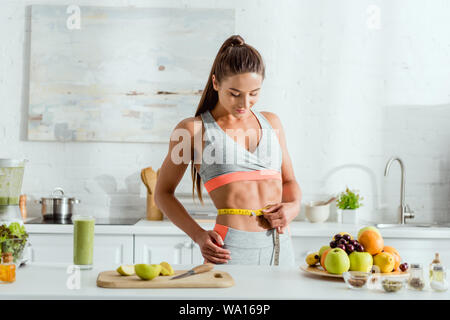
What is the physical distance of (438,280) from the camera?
57.6 inches

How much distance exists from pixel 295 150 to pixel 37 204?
1954mm

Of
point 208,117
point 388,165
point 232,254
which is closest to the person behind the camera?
point 232,254

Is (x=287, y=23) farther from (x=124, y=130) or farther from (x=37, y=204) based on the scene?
(x=37, y=204)

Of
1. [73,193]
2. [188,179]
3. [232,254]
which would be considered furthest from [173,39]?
[232,254]

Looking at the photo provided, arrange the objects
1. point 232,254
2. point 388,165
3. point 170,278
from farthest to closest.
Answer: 1. point 388,165
2. point 232,254
3. point 170,278

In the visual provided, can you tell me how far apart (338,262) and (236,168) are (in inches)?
23.4

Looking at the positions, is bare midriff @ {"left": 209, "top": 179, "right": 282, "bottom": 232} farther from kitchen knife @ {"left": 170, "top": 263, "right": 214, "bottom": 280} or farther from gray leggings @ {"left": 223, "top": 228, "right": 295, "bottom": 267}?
kitchen knife @ {"left": 170, "top": 263, "right": 214, "bottom": 280}

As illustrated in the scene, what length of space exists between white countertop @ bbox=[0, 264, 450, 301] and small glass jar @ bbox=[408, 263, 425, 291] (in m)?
0.02

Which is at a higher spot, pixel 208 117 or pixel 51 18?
pixel 51 18

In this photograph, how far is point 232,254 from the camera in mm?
1912

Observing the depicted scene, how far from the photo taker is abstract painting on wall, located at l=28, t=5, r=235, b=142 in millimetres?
3717

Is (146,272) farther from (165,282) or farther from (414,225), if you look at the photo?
(414,225)

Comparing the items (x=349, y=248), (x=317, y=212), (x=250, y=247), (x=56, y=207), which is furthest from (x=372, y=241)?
(x=56, y=207)

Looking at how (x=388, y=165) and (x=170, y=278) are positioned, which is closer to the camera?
(x=170, y=278)
